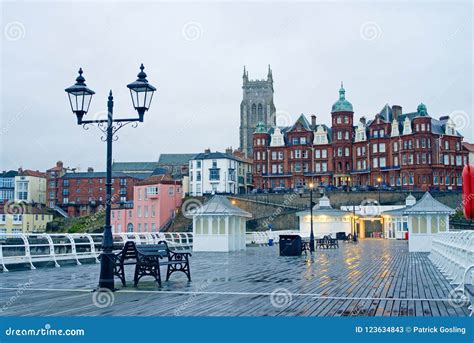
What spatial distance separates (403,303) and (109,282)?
19.6ft

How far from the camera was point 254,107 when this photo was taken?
454ft

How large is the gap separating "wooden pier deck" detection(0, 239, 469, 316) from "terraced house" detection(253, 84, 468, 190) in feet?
229

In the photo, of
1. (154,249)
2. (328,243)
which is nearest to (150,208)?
(328,243)

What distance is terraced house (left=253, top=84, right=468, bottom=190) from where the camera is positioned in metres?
81.9

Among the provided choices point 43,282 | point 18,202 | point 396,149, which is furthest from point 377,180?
point 43,282

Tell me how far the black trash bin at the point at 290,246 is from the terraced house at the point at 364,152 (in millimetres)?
58821

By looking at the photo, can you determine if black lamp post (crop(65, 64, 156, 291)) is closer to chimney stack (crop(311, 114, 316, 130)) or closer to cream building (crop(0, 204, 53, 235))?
chimney stack (crop(311, 114, 316, 130))

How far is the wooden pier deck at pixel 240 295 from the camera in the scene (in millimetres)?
8867

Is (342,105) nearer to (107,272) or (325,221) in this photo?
(325,221)

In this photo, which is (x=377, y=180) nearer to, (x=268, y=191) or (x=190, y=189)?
(x=268, y=191)

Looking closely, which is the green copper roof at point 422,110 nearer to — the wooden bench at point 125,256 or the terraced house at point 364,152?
the terraced house at point 364,152

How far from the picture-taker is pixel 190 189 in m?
101

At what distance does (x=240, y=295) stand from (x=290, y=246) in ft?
52.2

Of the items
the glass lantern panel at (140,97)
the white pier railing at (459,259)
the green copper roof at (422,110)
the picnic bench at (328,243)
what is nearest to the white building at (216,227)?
the picnic bench at (328,243)
